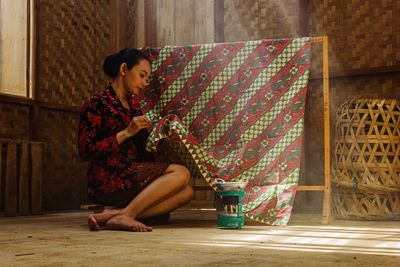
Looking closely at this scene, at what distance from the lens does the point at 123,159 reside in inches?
111

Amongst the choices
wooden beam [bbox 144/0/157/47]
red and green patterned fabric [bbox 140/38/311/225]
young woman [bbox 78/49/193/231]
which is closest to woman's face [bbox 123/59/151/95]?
young woman [bbox 78/49/193/231]

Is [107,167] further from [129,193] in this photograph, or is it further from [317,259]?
[317,259]

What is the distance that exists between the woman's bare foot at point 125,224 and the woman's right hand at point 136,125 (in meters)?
0.39

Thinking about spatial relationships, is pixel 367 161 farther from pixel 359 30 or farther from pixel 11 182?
pixel 11 182

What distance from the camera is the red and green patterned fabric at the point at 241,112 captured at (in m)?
2.88

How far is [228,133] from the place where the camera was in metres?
3.04

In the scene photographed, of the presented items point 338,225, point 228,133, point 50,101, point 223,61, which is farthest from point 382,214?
point 50,101

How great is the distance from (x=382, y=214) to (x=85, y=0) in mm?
2705

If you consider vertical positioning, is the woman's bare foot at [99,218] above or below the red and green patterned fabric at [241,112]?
below

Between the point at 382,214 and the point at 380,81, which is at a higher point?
the point at 380,81

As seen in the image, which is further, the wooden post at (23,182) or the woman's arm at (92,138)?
the wooden post at (23,182)

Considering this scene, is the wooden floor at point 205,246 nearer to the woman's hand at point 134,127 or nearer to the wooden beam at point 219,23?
the woman's hand at point 134,127

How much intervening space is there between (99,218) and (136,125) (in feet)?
1.49

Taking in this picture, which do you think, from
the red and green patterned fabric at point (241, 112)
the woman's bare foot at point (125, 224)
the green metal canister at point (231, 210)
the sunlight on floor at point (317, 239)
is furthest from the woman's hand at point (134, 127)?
the sunlight on floor at point (317, 239)
